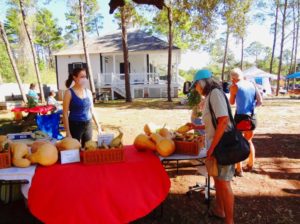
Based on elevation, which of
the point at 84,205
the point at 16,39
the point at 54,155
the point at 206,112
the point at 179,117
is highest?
the point at 16,39

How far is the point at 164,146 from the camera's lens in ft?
9.23

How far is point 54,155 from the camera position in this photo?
2539 mm

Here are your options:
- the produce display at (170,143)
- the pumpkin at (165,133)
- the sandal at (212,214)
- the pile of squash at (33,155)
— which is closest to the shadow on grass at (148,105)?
the sandal at (212,214)

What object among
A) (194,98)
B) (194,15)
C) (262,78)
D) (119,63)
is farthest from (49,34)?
(194,98)

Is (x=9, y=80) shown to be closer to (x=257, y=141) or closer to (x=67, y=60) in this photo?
(x=67, y=60)

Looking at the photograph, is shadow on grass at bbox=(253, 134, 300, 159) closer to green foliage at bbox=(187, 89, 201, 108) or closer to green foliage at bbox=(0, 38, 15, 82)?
green foliage at bbox=(187, 89, 201, 108)

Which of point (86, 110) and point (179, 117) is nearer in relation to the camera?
point (86, 110)

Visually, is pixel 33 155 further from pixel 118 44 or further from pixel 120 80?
pixel 118 44

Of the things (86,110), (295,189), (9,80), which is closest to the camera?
(86,110)

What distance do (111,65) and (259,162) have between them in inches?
843

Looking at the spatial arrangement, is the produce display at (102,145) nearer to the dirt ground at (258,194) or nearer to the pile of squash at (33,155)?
the pile of squash at (33,155)

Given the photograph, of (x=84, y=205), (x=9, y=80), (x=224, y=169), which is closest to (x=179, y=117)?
(x=224, y=169)

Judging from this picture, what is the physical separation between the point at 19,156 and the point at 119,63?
78.1ft

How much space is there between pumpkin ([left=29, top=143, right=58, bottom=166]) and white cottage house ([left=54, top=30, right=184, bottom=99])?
64.8 ft
